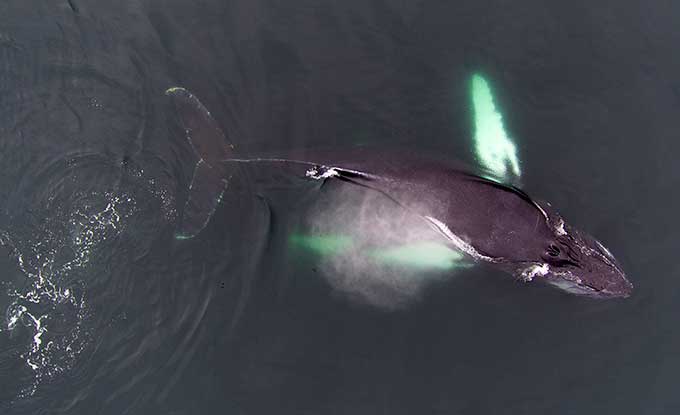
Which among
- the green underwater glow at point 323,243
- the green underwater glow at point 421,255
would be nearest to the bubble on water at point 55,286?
the green underwater glow at point 323,243

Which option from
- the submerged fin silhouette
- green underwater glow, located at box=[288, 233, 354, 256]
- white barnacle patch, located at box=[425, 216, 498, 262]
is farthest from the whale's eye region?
A: the submerged fin silhouette

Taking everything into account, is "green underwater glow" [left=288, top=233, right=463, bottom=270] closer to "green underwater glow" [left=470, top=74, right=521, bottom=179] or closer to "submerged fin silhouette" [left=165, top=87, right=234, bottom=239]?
"submerged fin silhouette" [left=165, top=87, right=234, bottom=239]

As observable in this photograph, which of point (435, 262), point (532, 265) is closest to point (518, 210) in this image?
point (532, 265)

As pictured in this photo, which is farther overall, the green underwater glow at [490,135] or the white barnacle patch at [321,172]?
the green underwater glow at [490,135]

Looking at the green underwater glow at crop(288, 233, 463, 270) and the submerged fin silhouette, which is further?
the green underwater glow at crop(288, 233, 463, 270)

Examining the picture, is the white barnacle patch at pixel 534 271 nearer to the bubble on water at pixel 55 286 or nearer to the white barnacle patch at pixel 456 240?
the white barnacle patch at pixel 456 240

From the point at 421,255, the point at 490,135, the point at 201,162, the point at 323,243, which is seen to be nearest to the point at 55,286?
the point at 201,162

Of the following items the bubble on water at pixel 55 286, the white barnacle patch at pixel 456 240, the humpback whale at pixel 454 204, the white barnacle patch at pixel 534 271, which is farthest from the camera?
the white barnacle patch at pixel 456 240

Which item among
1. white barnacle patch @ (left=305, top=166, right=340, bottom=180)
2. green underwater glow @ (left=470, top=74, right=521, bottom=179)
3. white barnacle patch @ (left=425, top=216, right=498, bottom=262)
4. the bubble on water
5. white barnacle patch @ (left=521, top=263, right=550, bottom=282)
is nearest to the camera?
the bubble on water
